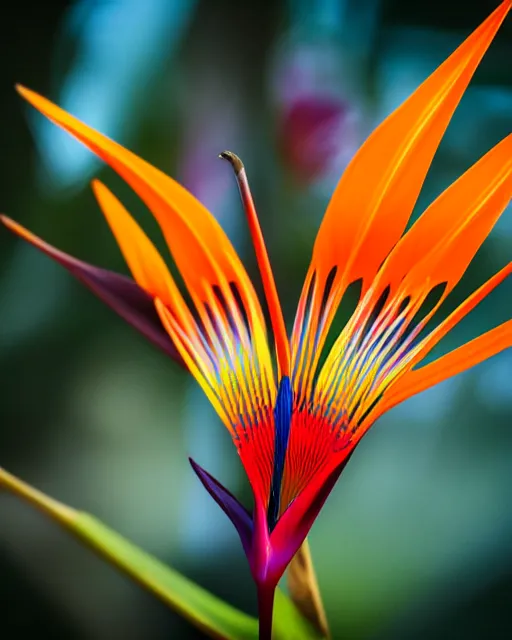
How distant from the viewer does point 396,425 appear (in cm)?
→ 79

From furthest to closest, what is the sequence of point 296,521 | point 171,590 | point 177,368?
point 177,368
point 171,590
point 296,521

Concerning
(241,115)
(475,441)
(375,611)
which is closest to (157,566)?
(375,611)

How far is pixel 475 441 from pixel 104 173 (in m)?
0.59

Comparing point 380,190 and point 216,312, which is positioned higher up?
point 380,190

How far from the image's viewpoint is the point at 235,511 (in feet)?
2.19

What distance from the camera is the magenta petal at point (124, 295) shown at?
0.74 metres

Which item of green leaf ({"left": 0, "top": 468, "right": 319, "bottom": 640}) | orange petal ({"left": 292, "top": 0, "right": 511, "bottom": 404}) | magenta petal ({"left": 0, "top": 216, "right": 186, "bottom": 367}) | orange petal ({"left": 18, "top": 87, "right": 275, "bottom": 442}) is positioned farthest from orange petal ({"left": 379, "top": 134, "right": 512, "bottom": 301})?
green leaf ({"left": 0, "top": 468, "right": 319, "bottom": 640})

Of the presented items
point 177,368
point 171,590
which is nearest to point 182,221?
point 177,368

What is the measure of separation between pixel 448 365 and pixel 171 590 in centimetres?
40

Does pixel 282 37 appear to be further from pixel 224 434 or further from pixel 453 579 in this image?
pixel 453 579

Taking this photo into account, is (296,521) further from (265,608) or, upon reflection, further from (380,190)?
(380,190)

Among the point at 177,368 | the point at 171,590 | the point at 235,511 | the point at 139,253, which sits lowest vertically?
the point at 171,590

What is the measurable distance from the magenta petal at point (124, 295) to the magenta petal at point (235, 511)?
151 millimetres

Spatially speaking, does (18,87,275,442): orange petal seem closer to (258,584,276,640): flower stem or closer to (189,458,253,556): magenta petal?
(189,458,253,556): magenta petal
